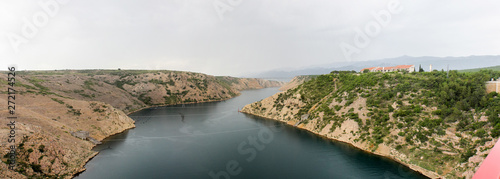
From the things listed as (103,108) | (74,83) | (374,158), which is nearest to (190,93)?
(74,83)

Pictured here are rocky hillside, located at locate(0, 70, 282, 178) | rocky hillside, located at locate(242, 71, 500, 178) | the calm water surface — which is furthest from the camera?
the calm water surface

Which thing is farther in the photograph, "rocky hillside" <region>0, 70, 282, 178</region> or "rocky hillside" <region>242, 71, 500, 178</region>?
"rocky hillside" <region>242, 71, 500, 178</region>

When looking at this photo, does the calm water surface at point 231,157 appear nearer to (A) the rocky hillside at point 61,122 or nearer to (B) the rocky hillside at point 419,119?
(B) the rocky hillside at point 419,119

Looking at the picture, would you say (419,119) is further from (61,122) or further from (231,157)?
(61,122)

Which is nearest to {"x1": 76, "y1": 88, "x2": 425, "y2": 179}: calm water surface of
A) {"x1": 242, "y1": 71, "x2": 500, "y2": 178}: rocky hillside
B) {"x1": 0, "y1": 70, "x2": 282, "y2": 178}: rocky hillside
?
{"x1": 242, "y1": 71, "x2": 500, "y2": 178}: rocky hillside

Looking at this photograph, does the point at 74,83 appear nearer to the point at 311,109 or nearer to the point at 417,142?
the point at 311,109

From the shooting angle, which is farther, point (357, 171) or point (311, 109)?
point (311, 109)

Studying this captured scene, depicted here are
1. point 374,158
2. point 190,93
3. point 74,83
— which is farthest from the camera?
point 190,93

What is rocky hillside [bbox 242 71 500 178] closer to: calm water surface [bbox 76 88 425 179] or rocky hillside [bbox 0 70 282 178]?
calm water surface [bbox 76 88 425 179]
